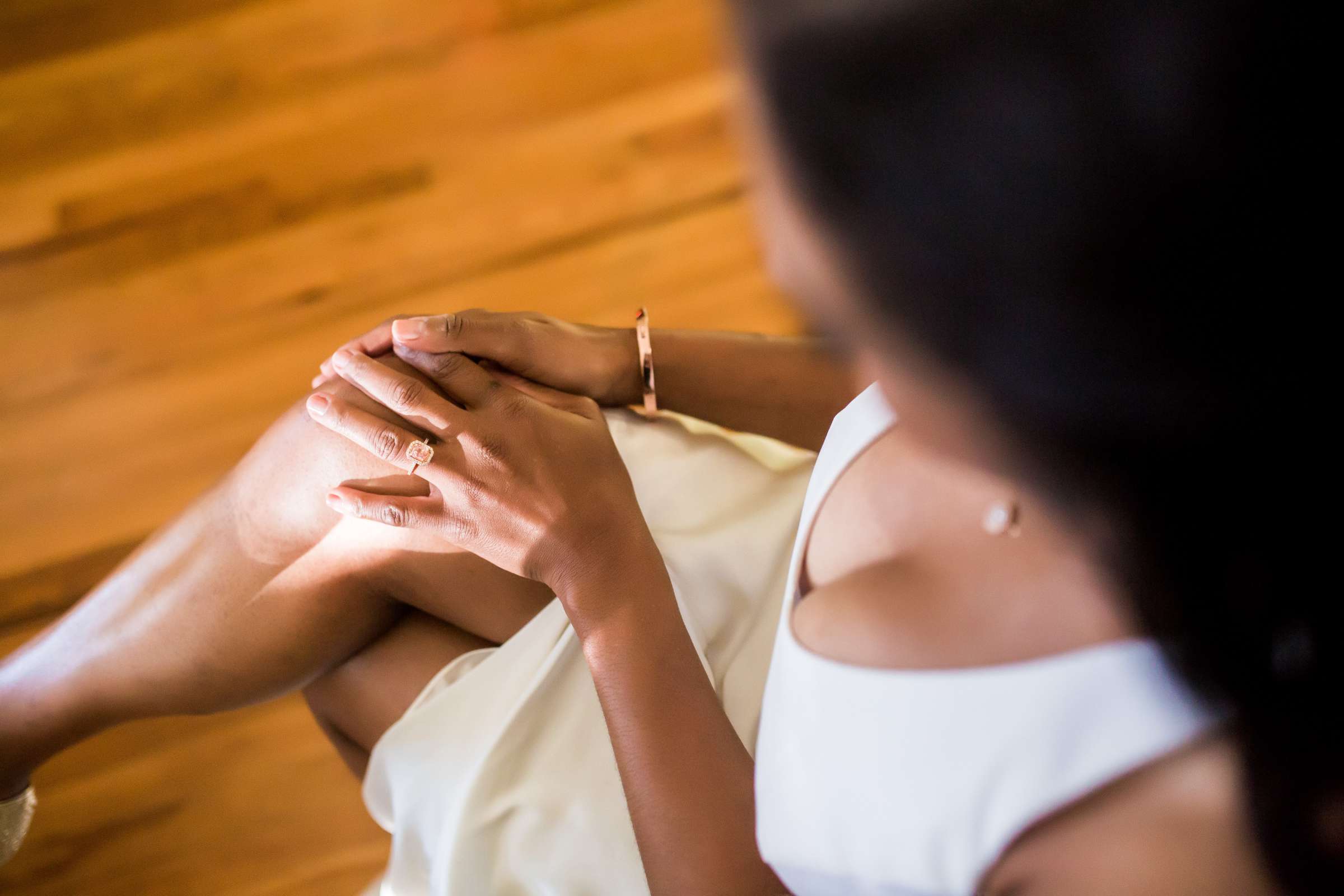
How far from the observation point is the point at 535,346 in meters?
0.98

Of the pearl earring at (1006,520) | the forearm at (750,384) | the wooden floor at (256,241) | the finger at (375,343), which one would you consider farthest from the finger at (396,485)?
the wooden floor at (256,241)

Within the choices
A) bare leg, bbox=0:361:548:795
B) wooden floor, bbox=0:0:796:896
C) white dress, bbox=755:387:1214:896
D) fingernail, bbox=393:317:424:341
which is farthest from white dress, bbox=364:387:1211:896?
wooden floor, bbox=0:0:796:896

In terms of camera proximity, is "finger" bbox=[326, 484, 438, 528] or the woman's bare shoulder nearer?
the woman's bare shoulder

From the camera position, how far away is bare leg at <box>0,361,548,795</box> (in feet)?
3.13

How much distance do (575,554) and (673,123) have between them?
1.21 meters

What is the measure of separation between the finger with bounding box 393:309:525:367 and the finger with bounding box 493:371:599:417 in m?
0.01

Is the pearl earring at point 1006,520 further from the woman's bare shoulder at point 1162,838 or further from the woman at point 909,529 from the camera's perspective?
the woman's bare shoulder at point 1162,838

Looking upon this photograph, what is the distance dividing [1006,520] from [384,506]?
0.49 meters

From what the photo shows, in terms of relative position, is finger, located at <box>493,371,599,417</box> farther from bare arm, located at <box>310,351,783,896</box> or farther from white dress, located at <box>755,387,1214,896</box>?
white dress, located at <box>755,387,1214,896</box>

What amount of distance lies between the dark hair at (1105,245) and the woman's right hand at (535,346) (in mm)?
A: 527

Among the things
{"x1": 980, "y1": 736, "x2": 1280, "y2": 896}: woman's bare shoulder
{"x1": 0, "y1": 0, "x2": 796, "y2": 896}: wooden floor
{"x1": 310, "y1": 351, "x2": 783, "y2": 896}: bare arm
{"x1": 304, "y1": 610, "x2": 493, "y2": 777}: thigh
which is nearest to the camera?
{"x1": 980, "y1": 736, "x2": 1280, "y2": 896}: woman's bare shoulder

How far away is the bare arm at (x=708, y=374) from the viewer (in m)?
1.01

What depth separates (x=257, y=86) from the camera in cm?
196

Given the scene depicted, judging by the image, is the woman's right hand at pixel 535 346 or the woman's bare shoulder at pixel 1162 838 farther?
the woman's right hand at pixel 535 346
